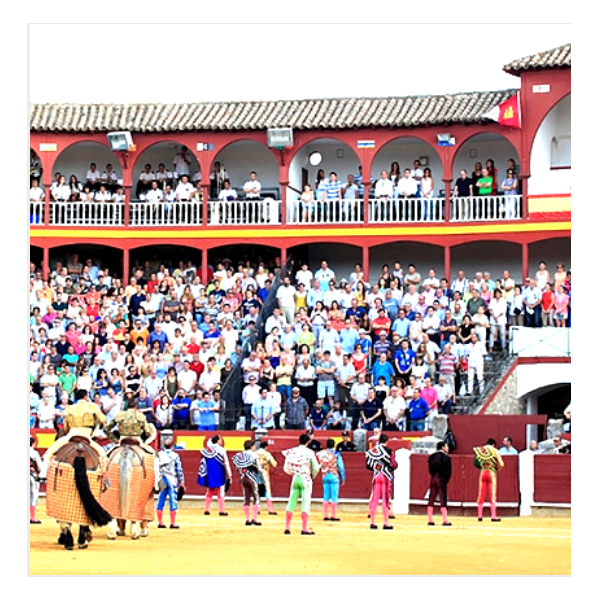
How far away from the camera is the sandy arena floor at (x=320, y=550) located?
17172 millimetres

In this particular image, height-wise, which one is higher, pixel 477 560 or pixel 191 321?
pixel 191 321

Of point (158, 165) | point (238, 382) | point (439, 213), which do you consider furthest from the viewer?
point (158, 165)

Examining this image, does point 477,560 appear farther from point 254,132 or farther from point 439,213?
point 254,132

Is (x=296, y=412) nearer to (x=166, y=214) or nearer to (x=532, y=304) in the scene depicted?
(x=532, y=304)

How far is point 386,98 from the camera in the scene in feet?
116

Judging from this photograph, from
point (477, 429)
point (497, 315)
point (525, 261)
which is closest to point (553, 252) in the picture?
point (525, 261)

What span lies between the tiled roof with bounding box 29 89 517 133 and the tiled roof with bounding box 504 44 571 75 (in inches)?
51.3

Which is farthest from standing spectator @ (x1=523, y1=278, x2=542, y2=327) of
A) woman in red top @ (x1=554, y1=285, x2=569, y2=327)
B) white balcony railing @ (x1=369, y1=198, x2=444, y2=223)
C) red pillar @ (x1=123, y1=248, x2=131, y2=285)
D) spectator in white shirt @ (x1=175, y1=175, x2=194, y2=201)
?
red pillar @ (x1=123, y1=248, x2=131, y2=285)

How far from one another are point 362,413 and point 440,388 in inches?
51.7

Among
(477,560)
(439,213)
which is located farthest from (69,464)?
(439,213)

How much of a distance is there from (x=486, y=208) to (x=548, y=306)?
491 centimetres

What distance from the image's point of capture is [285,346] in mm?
28375

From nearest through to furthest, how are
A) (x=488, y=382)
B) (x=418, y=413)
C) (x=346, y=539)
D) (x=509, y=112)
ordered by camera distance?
(x=346, y=539), (x=418, y=413), (x=488, y=382), (x=509, y=112)
